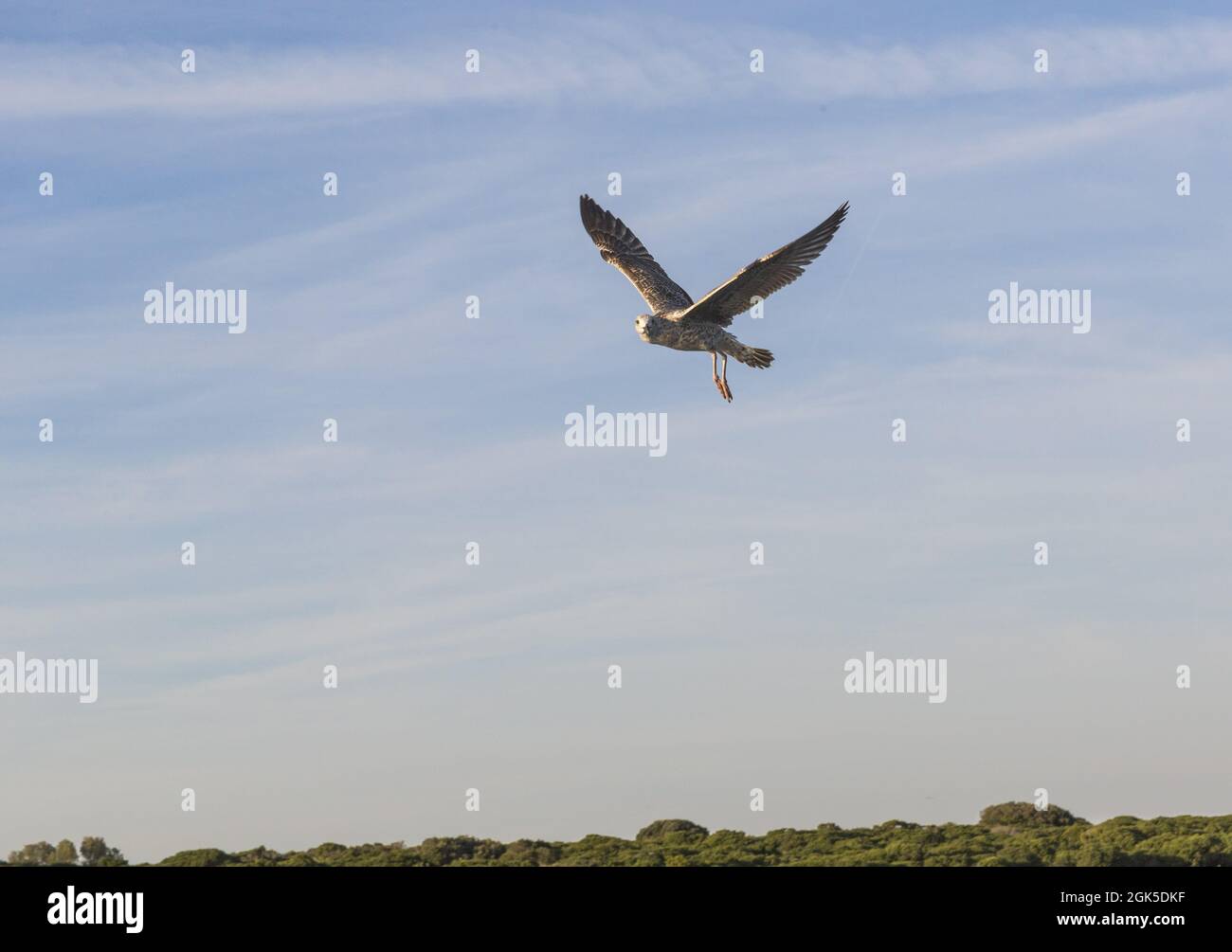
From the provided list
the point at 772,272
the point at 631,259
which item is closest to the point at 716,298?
the point at 772,272

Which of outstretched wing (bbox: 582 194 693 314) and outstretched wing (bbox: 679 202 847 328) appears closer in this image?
outstretched wing (bbox: 679 202 847 328)

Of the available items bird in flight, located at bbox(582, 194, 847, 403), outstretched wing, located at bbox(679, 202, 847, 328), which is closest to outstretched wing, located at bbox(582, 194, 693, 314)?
bird in flight, located at bbox(582, 194, 847, 403)

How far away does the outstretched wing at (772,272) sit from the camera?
97.9 ft

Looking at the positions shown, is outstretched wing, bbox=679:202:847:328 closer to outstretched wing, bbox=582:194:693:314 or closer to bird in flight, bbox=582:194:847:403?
bird in flight, bbox=582:194:847:403

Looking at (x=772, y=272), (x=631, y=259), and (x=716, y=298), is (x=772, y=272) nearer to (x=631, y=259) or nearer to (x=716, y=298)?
(x=716, y=298)

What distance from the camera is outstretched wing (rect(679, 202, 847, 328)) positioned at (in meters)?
29.8

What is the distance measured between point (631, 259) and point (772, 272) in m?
6.86

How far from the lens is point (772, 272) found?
99.1 ft

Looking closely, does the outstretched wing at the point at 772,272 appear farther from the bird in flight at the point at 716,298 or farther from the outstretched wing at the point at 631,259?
the outstretched wing at the point at 631,259
